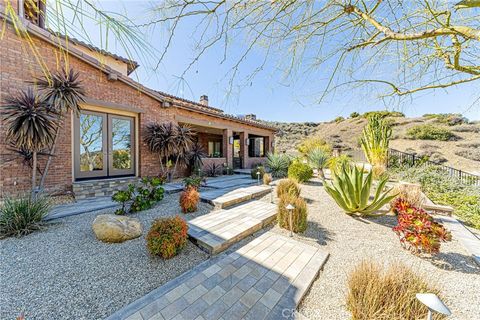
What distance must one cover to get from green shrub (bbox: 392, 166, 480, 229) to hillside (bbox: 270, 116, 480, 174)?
8098 millimetres

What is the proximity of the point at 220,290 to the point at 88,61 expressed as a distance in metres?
8.41

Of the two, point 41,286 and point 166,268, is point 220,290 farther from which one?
point 41,286

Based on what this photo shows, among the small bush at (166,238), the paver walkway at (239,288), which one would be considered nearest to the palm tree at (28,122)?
the small bush at (166,238)

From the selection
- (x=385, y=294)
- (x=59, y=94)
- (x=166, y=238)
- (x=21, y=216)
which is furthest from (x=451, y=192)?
(x=59, y=94)

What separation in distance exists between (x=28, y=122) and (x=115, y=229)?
4.00m

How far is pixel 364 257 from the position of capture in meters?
3.41

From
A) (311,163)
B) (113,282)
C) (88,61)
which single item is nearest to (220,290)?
(113,282)

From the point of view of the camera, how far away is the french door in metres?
6.97

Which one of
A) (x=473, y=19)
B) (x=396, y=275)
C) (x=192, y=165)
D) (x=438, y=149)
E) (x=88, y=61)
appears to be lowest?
(x=396, y=275)

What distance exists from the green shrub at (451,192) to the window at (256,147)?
1011 centimetres

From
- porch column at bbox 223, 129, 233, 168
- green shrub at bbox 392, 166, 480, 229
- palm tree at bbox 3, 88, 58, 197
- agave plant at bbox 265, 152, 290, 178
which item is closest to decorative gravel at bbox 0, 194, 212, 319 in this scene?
palm tree at bbox 3, 88, 58, 197

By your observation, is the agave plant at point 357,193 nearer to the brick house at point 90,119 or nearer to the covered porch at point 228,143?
the brick house at point 90,119

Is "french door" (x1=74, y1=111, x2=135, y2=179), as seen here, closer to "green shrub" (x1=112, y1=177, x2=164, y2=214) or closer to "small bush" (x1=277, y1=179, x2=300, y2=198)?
"green shrub" (x1=112, y1=177, x2=164, y2=214)

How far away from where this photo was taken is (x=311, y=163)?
12359 millimetres
